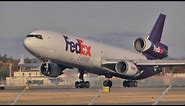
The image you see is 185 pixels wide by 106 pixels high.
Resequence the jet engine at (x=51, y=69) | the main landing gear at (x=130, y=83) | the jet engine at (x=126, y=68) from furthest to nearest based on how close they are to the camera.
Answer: the main landing gear at (x=130, y=83), the jet engine at (x=126, y=68), the jet engine at (x=51, y=69)

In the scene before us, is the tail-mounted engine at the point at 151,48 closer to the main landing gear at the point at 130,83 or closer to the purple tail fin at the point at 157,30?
the purple tail fin at the point at 157,30

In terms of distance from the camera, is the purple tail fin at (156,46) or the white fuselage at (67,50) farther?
the purple tail fin at (156,46)

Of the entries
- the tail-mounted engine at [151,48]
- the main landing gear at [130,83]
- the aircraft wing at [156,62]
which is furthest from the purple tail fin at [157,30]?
the main landing gear at [130,83]

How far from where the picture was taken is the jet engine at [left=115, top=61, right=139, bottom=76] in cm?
6425

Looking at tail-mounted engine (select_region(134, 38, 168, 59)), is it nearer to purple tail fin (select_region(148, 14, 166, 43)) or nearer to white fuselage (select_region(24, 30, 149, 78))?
purple tail fin (select_region(148, 14, 166, 43))

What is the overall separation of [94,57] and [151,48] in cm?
1030

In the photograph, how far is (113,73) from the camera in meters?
65.9

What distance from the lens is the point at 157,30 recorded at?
7844 centimetres

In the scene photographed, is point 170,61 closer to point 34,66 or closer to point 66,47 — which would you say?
point 66,47

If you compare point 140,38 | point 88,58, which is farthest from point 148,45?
point 88,58

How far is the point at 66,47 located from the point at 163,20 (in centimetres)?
2329

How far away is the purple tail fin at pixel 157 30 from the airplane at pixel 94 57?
2.15m

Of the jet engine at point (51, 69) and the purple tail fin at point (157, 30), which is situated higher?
the purple tail fin at point (157, 30)

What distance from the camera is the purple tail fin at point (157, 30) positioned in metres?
76.6
